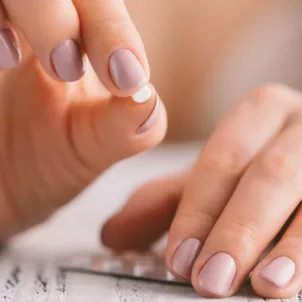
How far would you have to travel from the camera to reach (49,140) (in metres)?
0.52

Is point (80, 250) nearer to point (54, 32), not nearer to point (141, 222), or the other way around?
point (141, 222)

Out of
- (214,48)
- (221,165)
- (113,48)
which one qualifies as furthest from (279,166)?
(214,48)

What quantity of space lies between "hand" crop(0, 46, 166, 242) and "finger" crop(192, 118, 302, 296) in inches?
3.2

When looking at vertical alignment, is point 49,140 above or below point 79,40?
below

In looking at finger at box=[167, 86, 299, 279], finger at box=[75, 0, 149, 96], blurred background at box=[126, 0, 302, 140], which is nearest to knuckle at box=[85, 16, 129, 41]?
finger at box=[75, 0, 149, 96]

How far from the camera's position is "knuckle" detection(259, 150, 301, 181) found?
467 millimetres

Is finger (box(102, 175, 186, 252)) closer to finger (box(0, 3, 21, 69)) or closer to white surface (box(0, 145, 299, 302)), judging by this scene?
white surface (box(0, 145, 299, 302))

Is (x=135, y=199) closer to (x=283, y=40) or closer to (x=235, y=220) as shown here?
(x=235, y=220)

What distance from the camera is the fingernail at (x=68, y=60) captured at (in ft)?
1.34

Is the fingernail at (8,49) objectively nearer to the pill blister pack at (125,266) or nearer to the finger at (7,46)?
the finger at (7,46)

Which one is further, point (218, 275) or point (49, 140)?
point (49, 140)

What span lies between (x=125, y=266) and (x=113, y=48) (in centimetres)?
17

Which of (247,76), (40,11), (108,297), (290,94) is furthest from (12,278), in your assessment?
(247,76)

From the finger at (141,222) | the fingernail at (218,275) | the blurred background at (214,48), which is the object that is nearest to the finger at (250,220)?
the fingernail at (218,275)
